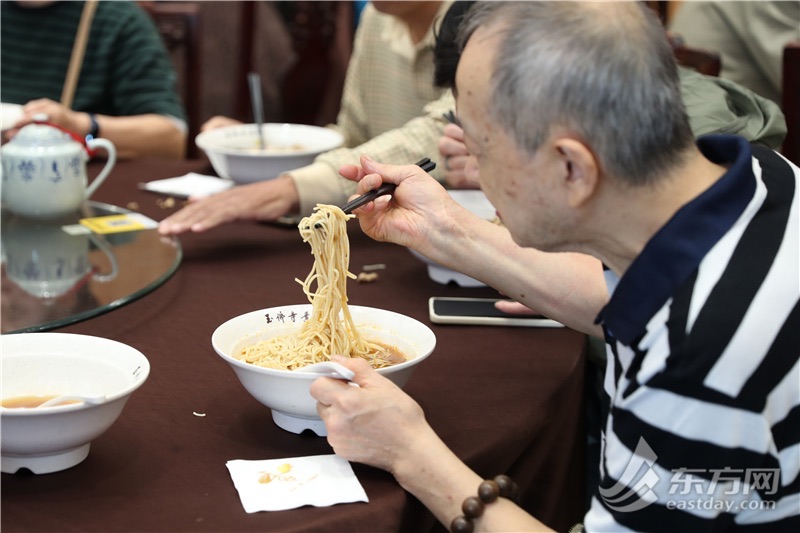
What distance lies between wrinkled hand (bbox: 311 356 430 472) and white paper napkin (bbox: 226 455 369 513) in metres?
0.03

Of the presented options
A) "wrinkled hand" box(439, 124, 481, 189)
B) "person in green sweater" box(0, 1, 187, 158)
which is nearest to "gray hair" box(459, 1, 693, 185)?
"wrinkled hand" box(439, 124, 481, 189)

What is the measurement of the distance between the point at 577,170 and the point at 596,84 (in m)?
0.10

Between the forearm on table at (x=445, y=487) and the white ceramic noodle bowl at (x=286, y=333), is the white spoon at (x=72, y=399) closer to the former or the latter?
the white ceramic noodle bowl at (x=286, y=333)

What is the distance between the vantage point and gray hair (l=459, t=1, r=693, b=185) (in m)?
1.02

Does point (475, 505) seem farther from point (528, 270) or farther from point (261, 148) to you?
point (261, 148)

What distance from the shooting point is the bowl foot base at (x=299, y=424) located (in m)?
1.31

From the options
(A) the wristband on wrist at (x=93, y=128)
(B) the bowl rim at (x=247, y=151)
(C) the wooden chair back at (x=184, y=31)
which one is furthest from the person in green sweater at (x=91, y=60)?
(B) the bowl rim at (x=247, y=151)

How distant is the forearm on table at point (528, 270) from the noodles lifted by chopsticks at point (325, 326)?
23 centimetres

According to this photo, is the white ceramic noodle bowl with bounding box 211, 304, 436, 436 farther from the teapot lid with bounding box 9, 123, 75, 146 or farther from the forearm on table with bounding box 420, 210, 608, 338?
the teapot lid with bounding box 9, 123, 75, 146

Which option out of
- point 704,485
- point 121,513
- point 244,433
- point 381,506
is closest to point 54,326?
point 244,433

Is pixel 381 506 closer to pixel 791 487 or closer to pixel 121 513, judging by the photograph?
pixel 121 513

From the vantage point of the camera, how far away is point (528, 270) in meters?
1.60

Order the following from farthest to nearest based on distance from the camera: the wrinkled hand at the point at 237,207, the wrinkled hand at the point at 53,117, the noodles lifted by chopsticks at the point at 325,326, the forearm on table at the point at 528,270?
the wrinkled hand at the point at 53,117
the wrinkled hand at the point at 237,207
the forearm on table at the point at 528,270
the noodles lifted by chopsticks at the point at 325,326

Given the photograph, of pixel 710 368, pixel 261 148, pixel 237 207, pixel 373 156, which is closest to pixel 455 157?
pixel 373 156
